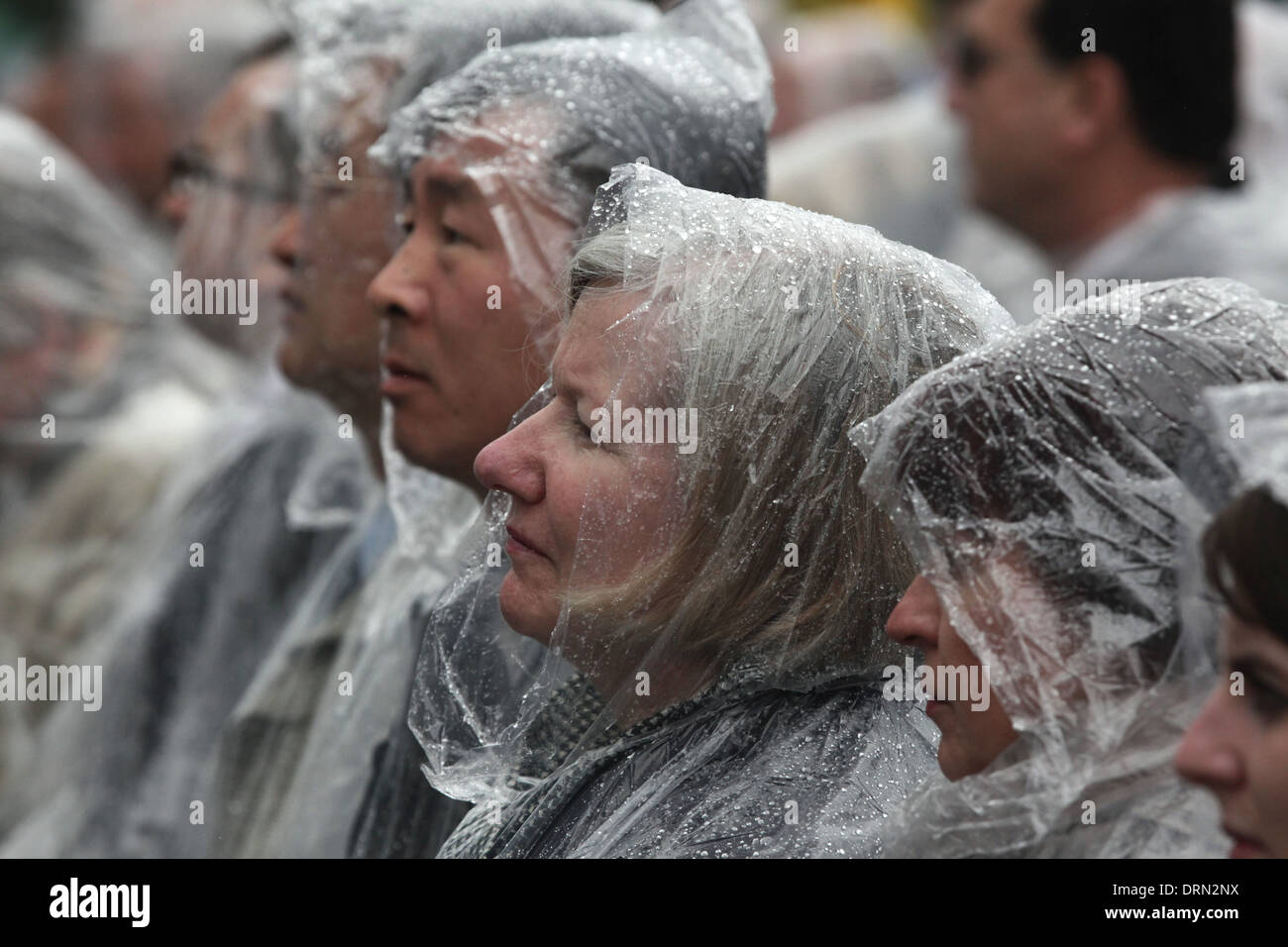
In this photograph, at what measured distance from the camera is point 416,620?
2.44 metres

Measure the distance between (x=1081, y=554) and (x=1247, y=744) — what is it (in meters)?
0.26

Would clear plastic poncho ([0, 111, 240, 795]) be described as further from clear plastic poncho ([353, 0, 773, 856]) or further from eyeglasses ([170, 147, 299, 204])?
clear plastic poncho ([353, 0, 773, 856])

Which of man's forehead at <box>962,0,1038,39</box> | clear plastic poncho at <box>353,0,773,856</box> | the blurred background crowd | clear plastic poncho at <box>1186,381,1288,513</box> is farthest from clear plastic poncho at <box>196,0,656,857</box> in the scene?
clear plastic poncho at <box>1186,381,1288,513</box>

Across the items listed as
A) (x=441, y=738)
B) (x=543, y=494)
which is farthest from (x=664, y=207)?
(x=441, y=738)

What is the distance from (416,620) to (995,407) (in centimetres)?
126

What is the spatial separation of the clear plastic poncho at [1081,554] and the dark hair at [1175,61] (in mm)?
2045

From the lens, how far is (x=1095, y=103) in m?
3.35

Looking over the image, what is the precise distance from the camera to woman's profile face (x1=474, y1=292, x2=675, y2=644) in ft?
5.33

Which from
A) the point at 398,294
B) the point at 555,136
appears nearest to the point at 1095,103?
the point at 555,136

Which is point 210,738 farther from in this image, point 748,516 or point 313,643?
point 748,516

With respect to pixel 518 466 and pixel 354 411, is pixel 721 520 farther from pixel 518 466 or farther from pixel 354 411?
pixel 354 411

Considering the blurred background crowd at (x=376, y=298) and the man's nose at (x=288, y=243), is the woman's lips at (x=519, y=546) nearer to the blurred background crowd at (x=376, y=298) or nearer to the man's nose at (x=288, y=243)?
the blurred background crowd at (x=376, y=298)

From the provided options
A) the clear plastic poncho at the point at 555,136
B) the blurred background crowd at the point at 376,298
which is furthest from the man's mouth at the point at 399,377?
the clear plastic poncho at the point at 555,136
